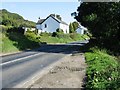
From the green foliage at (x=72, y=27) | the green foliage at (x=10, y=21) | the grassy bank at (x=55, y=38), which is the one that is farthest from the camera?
the green foliage at (x=72, y=27)

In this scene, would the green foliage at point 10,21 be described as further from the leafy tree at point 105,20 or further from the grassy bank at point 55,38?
the leafy tree at point 105,20

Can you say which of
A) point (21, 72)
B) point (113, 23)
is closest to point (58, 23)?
point (113, 23)

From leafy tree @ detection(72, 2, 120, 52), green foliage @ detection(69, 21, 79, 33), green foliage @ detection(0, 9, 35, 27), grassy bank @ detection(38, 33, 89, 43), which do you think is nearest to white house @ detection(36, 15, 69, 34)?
green foliage @ detection(0, 9, 35, 27)

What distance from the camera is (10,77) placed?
15203mm

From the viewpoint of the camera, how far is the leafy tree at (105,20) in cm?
3443

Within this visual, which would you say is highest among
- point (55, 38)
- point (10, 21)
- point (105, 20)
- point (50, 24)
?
point (10, 21)

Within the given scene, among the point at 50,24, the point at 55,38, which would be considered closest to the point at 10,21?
the point at 50,24

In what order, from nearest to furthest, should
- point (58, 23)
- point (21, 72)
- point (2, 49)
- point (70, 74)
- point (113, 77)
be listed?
point (113, 77)
point (70, 74)
point (21, 72)
point (2, 49)
point (58, 23)

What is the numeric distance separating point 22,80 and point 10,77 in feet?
3.40


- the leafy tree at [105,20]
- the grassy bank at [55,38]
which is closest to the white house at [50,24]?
the grassy bank at [55,38]

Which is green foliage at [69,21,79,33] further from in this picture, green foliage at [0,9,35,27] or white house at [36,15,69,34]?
white house at [36,15,69,34]

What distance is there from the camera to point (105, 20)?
34.9 m

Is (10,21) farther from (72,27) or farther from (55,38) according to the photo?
(72,27)

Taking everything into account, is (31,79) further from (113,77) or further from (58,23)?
(58,23)
